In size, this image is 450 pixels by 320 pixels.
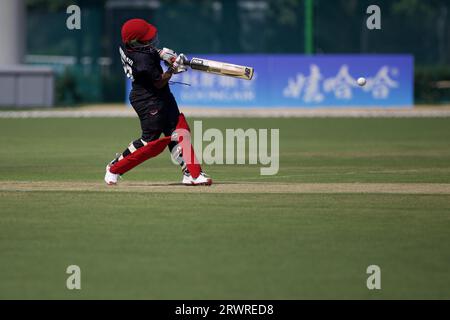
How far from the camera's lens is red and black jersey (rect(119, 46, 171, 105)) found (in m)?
15.6

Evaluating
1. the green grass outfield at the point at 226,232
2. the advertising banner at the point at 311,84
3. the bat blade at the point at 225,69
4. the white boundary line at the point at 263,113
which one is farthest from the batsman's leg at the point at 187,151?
the advertising banner at the point at 311,84

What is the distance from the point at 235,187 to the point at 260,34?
1472 inches

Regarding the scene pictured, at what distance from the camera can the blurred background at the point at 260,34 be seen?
153 feet

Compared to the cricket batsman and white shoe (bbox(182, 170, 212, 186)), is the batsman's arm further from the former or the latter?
white shoe (bbox(182, 170, 212, 186))

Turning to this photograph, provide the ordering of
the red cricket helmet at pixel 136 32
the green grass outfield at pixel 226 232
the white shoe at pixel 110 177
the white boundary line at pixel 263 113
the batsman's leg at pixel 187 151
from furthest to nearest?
the white boundary line at pixel 263 113 < the white shoe at pixel 110 177 < the batsman's leg at pixel 187 151 < the red cricket helmet at pixel 136 32 < the green grass outfield at pixel 226 232

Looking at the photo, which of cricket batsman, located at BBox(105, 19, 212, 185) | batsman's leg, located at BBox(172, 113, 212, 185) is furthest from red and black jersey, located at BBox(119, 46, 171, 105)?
batsman's leg, located at BBox(172, 113, 212, 185)


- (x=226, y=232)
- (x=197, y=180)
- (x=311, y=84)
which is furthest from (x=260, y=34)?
(x=226, y=232)

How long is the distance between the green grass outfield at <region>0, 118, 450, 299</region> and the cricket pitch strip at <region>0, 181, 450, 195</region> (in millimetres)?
41

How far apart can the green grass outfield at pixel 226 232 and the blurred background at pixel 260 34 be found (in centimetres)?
2515

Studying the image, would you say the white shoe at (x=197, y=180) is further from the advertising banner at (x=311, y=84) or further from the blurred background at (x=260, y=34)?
the blurred background at (x=260, y=34)

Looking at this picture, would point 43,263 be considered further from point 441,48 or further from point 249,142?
point 441,48

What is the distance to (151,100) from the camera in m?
16.0

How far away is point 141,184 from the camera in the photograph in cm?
1717

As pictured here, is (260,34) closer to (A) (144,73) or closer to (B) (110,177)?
(B) (110,177)
